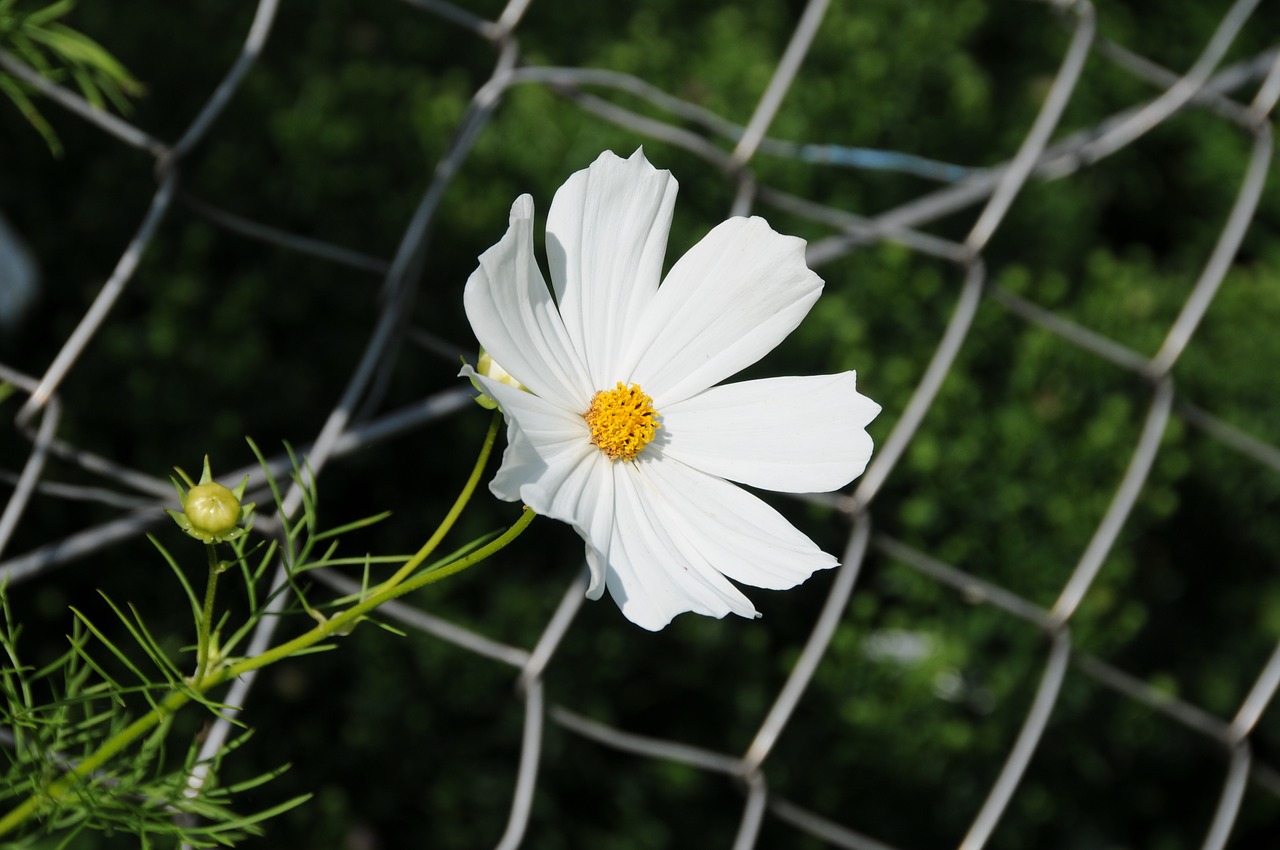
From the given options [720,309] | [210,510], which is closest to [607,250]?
[720,309]

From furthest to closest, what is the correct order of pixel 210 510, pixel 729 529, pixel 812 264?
pixel 812 264 < pixel 729 529 < pixel 210 510

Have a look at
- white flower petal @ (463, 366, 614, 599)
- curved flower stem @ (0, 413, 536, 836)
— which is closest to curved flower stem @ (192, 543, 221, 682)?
curved flower stem @ (0, 413, 536, 836)

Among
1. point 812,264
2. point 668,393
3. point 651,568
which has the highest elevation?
point 812,264

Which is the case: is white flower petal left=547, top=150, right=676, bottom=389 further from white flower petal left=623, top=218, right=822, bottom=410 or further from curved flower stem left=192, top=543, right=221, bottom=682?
curved flower stem left=192, top=543, right=221, bottom=682

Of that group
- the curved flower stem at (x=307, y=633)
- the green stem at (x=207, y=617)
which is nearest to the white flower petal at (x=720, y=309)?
the curved flower stem at (x=307, y=633)

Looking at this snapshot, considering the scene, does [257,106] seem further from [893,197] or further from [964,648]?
[964,648]

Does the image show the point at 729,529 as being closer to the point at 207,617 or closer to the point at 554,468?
the point at 554,468

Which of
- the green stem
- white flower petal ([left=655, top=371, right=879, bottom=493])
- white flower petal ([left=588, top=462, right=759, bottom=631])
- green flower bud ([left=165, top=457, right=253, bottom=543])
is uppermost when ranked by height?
white flower petal ([left=655, top=371, right=879, bottom=493])

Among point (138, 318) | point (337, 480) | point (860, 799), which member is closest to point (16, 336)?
point (138, 318)
